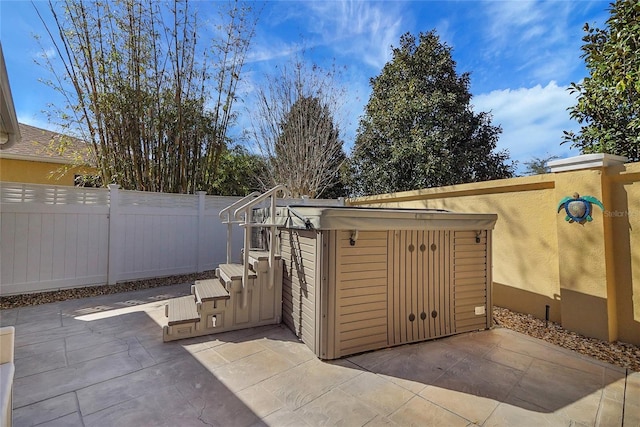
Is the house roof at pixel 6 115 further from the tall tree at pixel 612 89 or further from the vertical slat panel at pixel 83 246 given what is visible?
the tall tree at pixel 612 89

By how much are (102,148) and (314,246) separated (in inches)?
204

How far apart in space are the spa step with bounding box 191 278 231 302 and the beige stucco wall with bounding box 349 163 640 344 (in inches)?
158

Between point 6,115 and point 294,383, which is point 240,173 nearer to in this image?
point 6,115

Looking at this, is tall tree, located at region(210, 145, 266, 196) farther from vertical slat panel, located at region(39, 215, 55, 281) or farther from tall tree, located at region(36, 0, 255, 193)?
vertical slat panel, located at region(39, 215, 55, 281)

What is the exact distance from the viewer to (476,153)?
812 cm

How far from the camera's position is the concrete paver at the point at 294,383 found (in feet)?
6.20

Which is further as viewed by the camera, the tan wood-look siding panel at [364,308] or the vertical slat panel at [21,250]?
the vertical slat panel at [21,250]

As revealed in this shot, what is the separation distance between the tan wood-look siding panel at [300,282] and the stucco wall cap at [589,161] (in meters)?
3.13

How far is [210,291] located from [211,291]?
12 mm

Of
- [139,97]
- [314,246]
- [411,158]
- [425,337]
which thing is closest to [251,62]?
[139,97]

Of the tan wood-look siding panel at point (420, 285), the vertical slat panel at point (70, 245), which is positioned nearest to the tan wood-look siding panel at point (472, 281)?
the tan wood-look siding panel at point (420, 285)

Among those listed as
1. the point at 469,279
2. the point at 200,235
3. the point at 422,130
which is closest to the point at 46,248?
the point at 200,235

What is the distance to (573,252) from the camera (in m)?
3.25

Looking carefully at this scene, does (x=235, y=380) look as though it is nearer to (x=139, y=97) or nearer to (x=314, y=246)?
(x=314, y=246)
